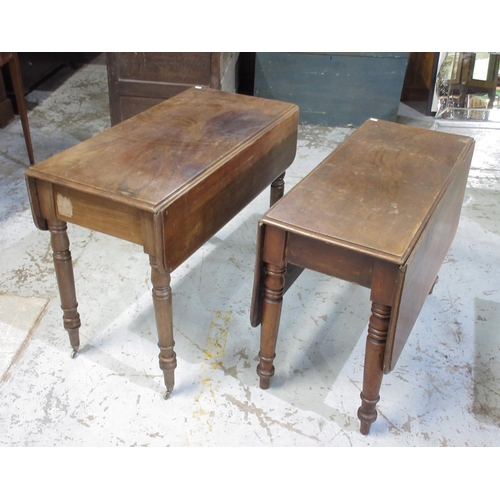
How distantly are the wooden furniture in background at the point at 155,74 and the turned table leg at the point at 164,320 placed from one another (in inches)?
69.9

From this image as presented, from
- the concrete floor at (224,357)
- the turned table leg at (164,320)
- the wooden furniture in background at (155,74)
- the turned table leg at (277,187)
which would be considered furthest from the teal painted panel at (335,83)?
the turned table leg at (164,320)

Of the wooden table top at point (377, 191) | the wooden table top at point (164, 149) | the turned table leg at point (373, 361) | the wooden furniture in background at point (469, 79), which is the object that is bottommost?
the turned table leg at point (373, 361)

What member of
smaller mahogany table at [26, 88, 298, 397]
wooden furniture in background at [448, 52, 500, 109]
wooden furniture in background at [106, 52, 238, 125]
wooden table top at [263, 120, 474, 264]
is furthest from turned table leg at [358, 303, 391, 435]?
wooden furniture in background at [448, 52, 500, 109]

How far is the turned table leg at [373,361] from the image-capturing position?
1627mm

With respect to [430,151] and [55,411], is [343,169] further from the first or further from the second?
[55,411]

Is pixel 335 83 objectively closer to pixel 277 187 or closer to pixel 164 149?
pixel 277 187

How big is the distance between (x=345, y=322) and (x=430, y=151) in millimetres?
703

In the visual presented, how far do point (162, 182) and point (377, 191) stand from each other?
2.07ft

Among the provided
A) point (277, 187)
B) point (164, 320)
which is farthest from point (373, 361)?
point (277, 187)

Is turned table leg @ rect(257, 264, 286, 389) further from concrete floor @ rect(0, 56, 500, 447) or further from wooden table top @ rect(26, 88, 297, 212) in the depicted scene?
wooden table top @ rect(26, 88, 297, 212)

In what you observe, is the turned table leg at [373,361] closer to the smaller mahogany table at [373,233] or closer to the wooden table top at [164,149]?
the smaller mahogany table at [373,233]

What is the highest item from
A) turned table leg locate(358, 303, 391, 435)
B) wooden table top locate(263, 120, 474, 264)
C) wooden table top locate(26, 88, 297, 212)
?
wooden table top locate(26, 88, 297, 212)

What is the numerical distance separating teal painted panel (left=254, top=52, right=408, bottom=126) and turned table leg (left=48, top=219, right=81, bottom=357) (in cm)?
237

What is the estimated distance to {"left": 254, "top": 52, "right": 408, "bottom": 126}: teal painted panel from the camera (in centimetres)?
378
